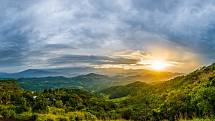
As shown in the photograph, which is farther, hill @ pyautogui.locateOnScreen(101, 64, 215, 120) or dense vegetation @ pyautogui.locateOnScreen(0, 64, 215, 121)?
dense vegetation @ pyautogui.locateOnScreen(0, 64, 215, 121)

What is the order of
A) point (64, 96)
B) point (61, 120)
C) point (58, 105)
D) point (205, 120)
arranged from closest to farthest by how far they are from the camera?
1. point (205, 120)
2. point (61, 120)
3. point (58, 105)
4. point (64, 96)

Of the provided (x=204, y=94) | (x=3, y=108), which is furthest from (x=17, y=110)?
(x=204, y=94)

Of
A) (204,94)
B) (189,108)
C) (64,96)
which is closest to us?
(204,94)

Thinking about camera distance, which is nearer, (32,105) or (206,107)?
(206,107)

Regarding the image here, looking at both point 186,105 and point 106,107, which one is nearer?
point 186,105

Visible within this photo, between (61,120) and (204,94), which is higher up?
(204,94)

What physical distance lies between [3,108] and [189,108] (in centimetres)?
4798

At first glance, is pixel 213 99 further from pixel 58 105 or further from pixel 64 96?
pixel 64 96

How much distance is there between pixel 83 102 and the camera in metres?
120

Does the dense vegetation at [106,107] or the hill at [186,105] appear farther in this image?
the dense vegetation at [106,107]

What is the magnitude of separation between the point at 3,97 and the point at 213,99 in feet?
248

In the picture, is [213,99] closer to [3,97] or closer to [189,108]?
[189,108]

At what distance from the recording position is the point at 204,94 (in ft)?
88.3

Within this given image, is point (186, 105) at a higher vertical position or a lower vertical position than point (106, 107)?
higher
